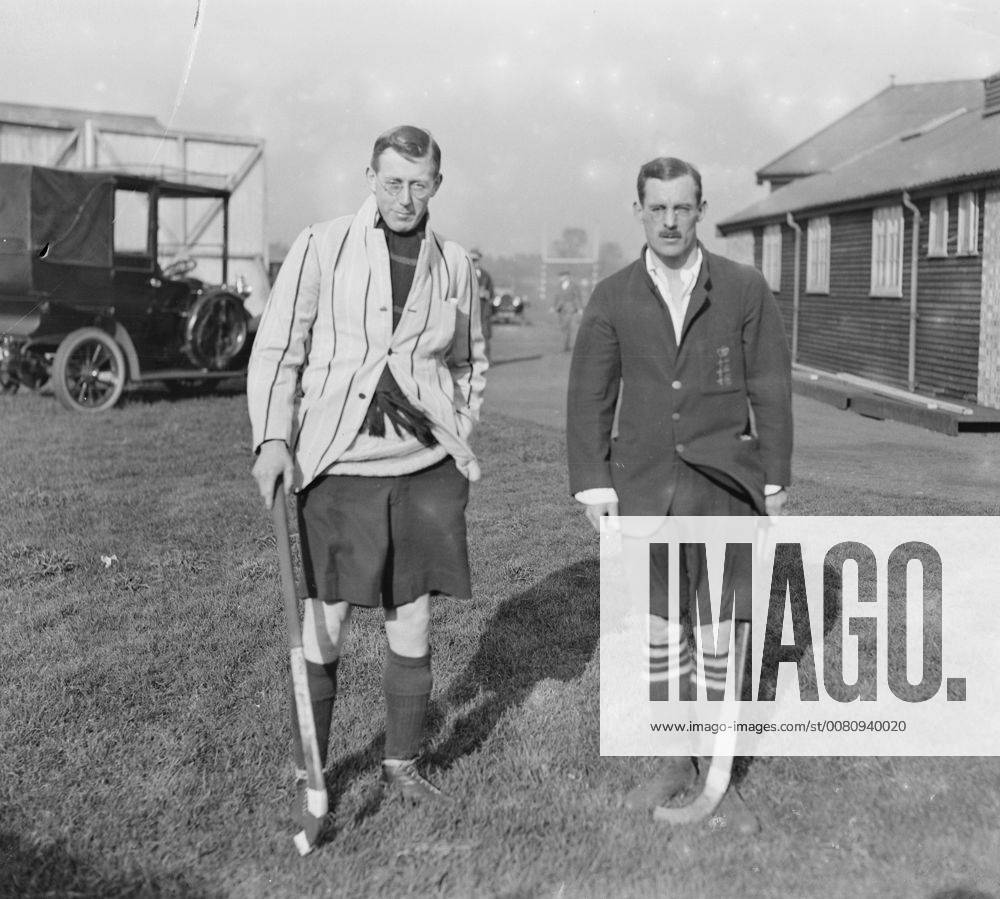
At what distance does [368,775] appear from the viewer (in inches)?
152

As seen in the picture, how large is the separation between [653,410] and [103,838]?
1.97m

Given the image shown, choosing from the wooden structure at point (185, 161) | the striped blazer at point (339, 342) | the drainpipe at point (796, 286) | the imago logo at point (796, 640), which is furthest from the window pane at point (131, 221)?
the drainpipe at point (796, 286)

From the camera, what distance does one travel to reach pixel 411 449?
353 cm

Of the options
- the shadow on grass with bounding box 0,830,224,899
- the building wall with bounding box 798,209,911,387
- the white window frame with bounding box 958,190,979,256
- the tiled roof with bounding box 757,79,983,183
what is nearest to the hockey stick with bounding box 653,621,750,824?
the shadow on grass with bounding box 0,830,224,899

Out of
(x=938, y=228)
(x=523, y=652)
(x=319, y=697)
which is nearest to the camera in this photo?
(x=319, y=697)

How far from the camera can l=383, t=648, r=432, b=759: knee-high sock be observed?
3.72m

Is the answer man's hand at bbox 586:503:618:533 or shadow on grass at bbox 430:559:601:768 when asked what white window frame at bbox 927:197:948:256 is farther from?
man's hand at bbox 586:503:618:533

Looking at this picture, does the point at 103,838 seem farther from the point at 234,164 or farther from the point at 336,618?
the point at 234,164

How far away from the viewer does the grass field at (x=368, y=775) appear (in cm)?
326

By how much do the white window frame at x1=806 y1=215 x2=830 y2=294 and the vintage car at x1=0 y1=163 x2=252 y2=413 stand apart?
11529 mm

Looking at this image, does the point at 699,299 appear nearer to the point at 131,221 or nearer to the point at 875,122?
the point at 131,221

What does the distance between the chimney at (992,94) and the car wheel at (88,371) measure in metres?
13.5

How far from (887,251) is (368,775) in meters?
17.2

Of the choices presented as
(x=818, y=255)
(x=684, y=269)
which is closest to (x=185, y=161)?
(x=818, y=255)
